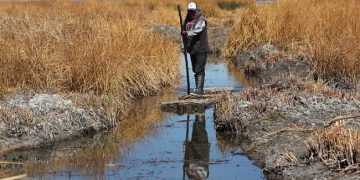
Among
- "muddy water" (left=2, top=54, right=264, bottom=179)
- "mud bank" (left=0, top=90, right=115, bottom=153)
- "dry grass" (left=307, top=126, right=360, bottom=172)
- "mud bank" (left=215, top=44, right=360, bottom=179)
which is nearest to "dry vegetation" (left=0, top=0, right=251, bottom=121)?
"mud bank" (left=0, top=90, right=115, bottom=153)

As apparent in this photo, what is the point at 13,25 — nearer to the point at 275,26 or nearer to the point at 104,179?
the point at 275,26

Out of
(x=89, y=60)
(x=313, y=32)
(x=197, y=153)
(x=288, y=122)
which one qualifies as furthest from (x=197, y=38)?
(x=313, y=32)

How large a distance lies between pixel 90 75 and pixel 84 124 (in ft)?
4.88

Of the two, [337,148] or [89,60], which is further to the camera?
Answer: [89,60]

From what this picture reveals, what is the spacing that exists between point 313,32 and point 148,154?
855 cm

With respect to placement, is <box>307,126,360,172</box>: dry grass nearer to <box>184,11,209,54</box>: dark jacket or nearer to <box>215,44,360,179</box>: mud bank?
<box>215,44,360,179</box>: mud bank

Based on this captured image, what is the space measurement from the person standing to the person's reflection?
6.38 feet

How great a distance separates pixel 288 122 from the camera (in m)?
8.98

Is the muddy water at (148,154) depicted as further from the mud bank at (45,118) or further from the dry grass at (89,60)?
the dry grass at (89,60)

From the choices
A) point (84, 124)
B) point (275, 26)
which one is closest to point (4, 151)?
point (84, 124)

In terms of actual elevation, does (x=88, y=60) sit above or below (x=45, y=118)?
above

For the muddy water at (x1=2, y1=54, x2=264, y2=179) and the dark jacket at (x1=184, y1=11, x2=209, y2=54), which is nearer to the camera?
the muddy water at (x1=2, y1=54, x2=264, y2=179)

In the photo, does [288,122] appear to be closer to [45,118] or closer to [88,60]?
Result: [45,118]

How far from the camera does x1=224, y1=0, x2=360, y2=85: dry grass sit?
12156 millimetres
